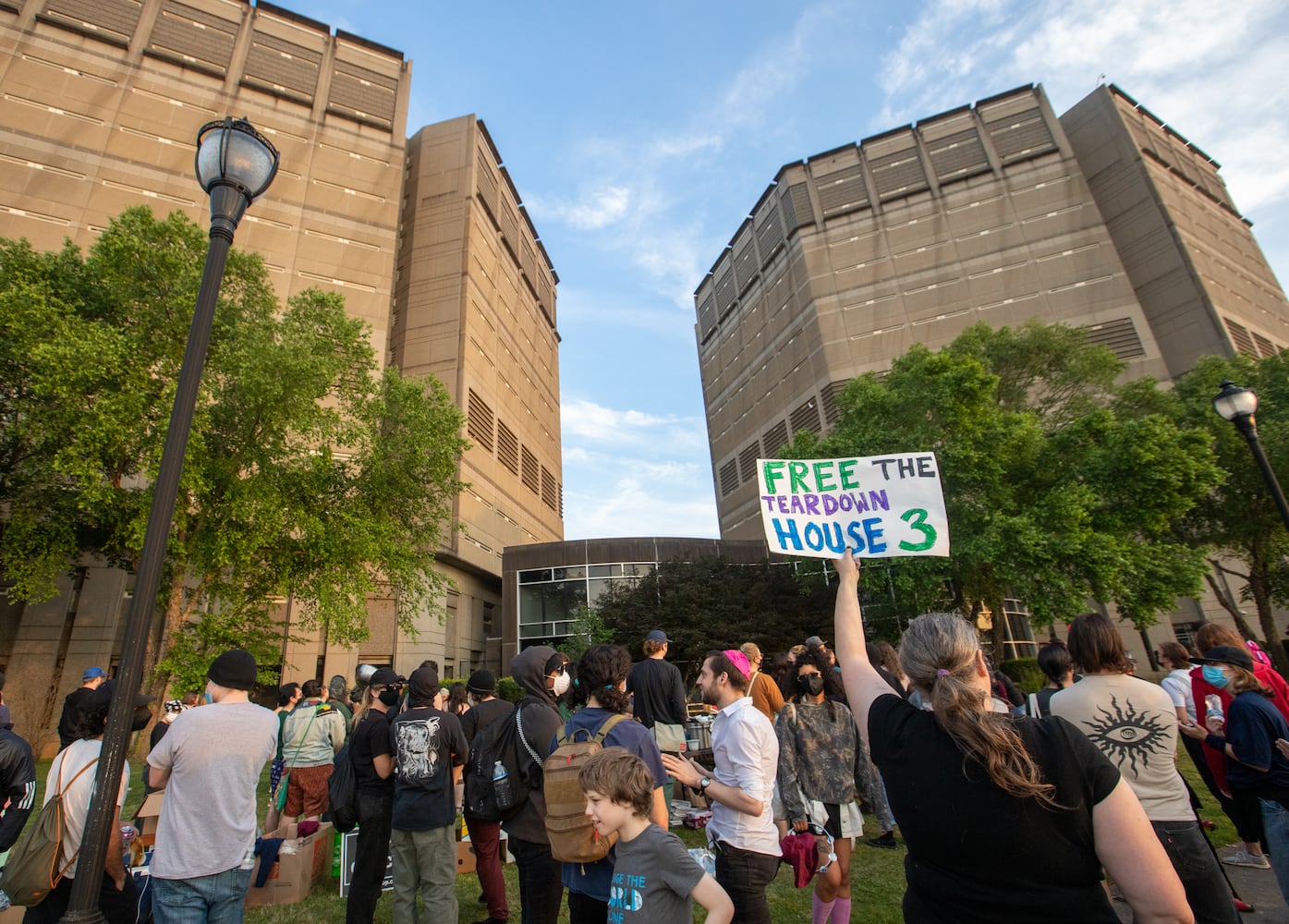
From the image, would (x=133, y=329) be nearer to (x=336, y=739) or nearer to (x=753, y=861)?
(x=336, y=739)

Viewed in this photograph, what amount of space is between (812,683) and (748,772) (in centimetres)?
152

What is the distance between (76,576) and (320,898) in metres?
22.9

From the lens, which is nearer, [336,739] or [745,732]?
[745,732]

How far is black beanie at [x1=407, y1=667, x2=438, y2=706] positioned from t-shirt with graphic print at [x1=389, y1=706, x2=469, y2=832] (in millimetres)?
60

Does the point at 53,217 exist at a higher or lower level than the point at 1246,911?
higher

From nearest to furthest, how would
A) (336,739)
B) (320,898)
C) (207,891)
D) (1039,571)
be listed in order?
(207,891) < (320,898) < (336,739) < (1039,571)

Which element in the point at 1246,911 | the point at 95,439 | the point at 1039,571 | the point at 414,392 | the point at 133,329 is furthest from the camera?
the point at 414,392

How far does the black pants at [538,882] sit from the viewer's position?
3789 mm

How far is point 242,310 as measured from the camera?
62.0 feet

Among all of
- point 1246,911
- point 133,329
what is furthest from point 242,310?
point 1246,911

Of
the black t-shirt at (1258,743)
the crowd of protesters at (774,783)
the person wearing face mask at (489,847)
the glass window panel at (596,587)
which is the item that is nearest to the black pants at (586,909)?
the crowd of protesters at (774,783)

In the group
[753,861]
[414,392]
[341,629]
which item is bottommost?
[753,861]

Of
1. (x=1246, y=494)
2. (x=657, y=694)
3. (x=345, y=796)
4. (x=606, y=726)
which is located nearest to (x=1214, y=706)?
(x=657, y=694)

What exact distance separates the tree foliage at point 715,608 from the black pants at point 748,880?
20842 millimetres
